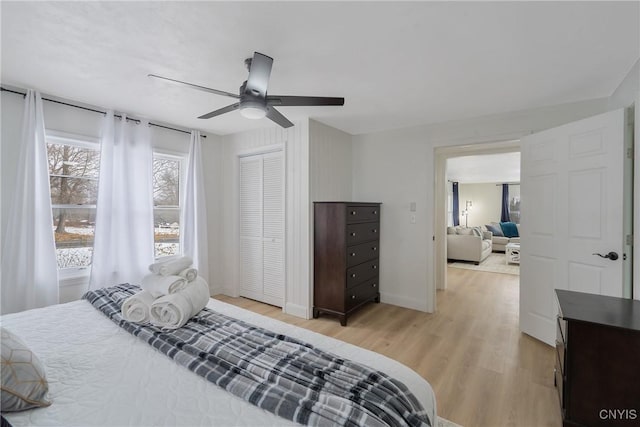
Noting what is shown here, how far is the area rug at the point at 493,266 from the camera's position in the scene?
578 centimetres

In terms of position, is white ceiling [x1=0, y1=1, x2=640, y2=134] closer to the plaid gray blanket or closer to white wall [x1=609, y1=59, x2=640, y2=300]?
white wall [x1=609, y1=59, x2=640, y2=300]

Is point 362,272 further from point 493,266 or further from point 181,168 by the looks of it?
point 493,266

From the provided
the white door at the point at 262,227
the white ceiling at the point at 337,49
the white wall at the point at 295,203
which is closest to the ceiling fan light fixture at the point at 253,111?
the white ceiling at the point at 337,49

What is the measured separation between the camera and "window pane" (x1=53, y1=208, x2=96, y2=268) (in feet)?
9.27

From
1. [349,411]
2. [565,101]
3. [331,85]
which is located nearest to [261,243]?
[331,85]

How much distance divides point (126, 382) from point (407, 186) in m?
3.39

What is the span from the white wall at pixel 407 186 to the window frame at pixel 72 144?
3.15 m

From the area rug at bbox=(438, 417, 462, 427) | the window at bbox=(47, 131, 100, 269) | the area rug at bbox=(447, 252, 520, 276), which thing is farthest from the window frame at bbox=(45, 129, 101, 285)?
the area rug at bbox=(447, 252, 520, 276)

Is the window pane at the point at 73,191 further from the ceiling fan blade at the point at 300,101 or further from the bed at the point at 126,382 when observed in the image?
the ceiling fan blade at the point at 300,101

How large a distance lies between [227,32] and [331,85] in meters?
0.96

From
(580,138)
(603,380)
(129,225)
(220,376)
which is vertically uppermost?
(580,138)

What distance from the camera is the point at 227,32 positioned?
1.68 metres

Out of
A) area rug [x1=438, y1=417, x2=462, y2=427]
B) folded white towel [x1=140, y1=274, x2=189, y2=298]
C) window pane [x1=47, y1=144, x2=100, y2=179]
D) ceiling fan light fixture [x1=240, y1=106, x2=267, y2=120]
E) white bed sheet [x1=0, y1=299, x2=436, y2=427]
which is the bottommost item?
area rug [x1=438, y1=417, x2=462, y2=427]

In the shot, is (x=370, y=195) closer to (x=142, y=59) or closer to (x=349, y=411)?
(x=142, y=59)
